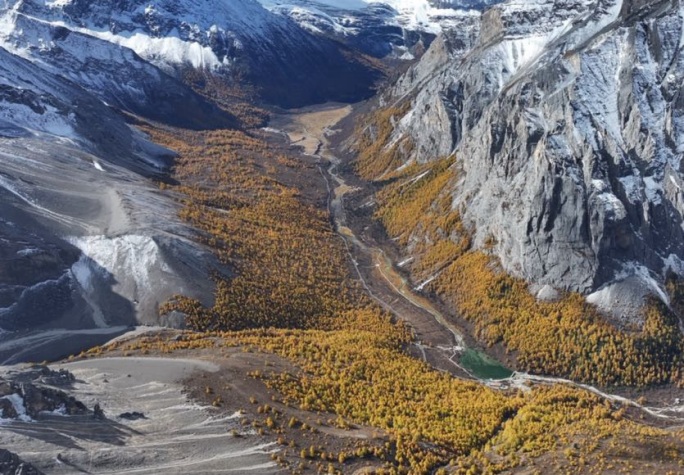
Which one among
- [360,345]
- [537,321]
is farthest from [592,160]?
[360,345]

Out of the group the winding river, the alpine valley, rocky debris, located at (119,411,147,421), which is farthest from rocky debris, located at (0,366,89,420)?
the winding river

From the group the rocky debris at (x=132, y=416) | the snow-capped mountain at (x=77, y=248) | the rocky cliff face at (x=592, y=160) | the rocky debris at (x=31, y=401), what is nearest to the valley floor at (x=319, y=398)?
the rocky debris at (x=132, y=416)

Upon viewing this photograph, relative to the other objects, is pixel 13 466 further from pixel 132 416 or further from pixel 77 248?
pixel 77 248

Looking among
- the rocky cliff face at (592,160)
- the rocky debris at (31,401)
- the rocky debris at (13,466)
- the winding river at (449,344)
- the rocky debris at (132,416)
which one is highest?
the rocky cliff face at (592,160)

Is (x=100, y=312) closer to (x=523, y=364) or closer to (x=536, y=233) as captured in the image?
(x=523, y=364)

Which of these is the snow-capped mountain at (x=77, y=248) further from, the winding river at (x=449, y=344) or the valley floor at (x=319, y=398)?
the winding river at (x=449, y=344)

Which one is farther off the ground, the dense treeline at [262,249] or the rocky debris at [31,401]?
the dense treeline at [262,249]

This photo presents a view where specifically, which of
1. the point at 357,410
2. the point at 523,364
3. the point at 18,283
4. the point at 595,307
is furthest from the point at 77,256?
the point at 595,307
